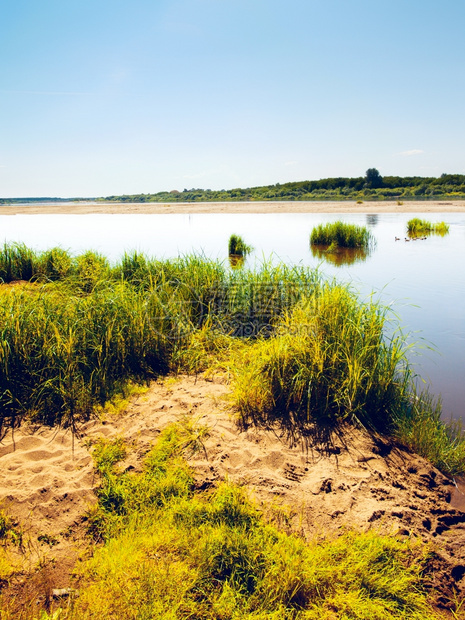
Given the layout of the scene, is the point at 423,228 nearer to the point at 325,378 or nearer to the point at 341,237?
the point at 341,237

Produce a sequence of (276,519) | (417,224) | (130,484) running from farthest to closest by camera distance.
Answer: (417,224)
(130,484)
(276,519)

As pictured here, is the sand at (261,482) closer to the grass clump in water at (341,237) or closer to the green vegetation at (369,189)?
the grass clump in water at (341,237)

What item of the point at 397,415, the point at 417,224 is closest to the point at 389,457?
the point at 397,415

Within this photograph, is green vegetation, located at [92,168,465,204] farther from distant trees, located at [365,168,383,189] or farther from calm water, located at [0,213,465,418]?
calm water, located at [0,213,465,418]

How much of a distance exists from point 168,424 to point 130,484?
81 centimetres

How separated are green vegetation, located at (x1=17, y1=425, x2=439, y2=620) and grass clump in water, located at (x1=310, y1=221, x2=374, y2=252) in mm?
13383

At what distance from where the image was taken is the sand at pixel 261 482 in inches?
104

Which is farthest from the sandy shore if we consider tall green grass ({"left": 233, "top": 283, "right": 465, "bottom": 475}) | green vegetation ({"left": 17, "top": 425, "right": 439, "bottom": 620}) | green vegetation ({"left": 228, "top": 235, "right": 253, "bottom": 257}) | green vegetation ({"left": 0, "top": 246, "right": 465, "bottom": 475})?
green vegetation ({"left": 17, "top": 425, "right": 439, "bottom": 620})

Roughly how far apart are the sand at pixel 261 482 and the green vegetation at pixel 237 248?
1021 centimetres

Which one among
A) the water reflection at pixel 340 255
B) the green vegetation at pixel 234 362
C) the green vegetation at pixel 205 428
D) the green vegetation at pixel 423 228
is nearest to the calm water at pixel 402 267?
the water reflection at pixel 340 255

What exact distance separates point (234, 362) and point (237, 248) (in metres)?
9.15

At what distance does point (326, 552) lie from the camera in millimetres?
2465

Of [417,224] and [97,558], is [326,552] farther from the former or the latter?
[417,224]

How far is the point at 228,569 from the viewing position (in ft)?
7.80
